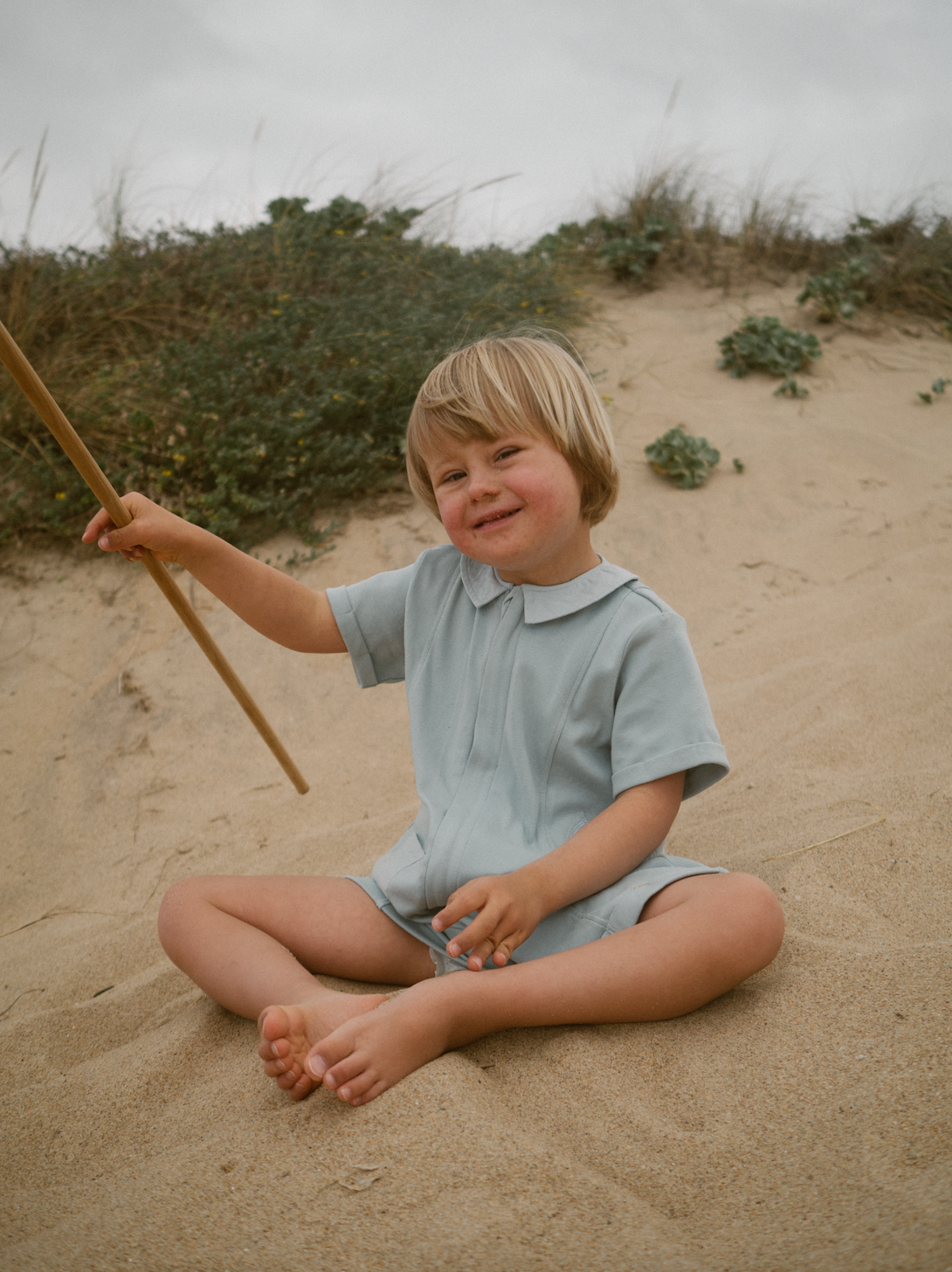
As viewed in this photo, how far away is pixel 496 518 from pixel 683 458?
3.07 meters

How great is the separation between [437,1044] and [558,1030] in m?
0.24

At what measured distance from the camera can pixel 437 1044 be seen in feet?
4.51

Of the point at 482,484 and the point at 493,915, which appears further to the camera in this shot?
the point at 482,484

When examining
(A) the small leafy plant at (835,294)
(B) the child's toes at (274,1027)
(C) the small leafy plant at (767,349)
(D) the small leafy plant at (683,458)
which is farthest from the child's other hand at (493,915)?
(A) the small leafy plant at (835,294)

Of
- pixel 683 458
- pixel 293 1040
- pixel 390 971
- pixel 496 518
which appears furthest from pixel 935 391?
pixel 293 1040

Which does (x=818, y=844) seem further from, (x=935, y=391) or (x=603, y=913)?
(x=935, y=391)

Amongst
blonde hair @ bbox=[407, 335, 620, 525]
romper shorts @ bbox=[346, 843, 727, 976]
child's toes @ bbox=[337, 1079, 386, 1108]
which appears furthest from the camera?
blonde hair @ bbox=[407, 335, 620, 525]

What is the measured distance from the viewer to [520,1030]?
5.01 ft

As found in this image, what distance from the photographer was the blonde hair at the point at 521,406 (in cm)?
166

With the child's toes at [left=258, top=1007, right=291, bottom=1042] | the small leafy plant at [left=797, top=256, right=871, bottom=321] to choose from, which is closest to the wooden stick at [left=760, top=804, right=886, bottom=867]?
the child's toes at [left=258, top=1007, right=291, bottom=1042]

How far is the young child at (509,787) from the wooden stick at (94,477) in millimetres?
58

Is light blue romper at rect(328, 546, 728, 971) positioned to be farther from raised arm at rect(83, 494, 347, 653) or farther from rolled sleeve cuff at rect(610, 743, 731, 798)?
raised arm at rect(83, 494, 347, 653)

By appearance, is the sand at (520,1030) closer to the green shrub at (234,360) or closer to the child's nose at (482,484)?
the green shrub at (234,360)

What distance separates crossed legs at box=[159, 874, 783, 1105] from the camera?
1.34m
